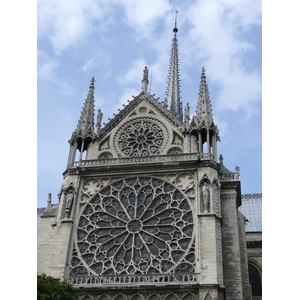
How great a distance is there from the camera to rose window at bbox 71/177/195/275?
22.5m

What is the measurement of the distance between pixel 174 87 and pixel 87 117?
48.7 ft

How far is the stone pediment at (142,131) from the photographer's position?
27156 mm

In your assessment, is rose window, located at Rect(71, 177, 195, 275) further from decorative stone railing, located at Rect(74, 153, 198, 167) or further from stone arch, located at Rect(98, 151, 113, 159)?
stone arch, located at Rect(98, 151, 113, 159)

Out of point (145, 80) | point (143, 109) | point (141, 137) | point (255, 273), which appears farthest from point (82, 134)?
point (255, 273)

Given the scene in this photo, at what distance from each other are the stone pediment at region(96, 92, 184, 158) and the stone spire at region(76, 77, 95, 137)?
3.00 feet

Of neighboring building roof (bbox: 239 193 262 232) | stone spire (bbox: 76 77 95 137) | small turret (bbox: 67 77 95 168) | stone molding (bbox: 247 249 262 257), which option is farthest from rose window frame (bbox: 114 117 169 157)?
neighboring building roof (bbox: 239 193 262 232)

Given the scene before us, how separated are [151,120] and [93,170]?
501 cm

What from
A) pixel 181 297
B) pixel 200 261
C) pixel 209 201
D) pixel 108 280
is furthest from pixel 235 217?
pixel 108 280

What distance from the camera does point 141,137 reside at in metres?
27.8

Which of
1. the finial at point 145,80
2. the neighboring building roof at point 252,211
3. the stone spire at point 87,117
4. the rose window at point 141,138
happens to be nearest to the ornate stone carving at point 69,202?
the rose window at point 141,138

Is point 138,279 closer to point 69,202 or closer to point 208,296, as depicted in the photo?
point 208,296

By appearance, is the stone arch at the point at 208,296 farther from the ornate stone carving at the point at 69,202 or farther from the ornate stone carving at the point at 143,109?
the ornate stone carving at the point at 143,109

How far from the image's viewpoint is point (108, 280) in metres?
21.9
